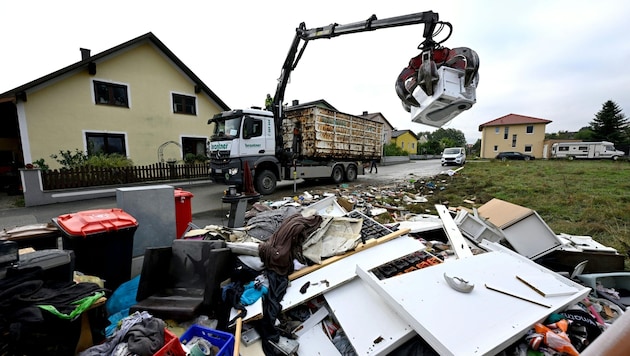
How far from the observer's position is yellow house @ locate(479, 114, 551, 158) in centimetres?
3256

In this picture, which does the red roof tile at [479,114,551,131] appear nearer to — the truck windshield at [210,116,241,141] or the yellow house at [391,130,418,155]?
the yellow house at [391,130,418,155]

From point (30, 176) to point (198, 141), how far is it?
7915 mm

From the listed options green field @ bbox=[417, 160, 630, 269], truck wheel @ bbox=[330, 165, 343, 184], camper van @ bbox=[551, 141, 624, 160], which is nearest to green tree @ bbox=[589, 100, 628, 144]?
camper van @ bbox=[551, 141, 624, 160]

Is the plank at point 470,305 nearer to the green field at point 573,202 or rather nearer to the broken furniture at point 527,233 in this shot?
the broken furniture at point 527,233

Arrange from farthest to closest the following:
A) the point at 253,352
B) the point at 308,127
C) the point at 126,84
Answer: the point at 126,84 < the point at 308,127 < the point at 253,352

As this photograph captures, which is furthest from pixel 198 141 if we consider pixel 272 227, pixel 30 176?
pixel 272 227

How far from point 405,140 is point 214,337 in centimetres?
4311

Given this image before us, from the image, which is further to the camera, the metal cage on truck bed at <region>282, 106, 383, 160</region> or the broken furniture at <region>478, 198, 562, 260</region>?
the metal cage on truck bed at <region>282, 106, 383, 160</region>

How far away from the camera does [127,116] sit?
12.1 m

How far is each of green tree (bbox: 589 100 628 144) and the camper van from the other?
8.74 metres

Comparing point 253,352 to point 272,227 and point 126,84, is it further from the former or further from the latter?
point 126,84

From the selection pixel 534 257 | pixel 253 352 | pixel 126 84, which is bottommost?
pixel 253 352

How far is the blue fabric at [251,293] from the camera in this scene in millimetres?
2307

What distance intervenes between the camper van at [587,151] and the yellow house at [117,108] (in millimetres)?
37000
